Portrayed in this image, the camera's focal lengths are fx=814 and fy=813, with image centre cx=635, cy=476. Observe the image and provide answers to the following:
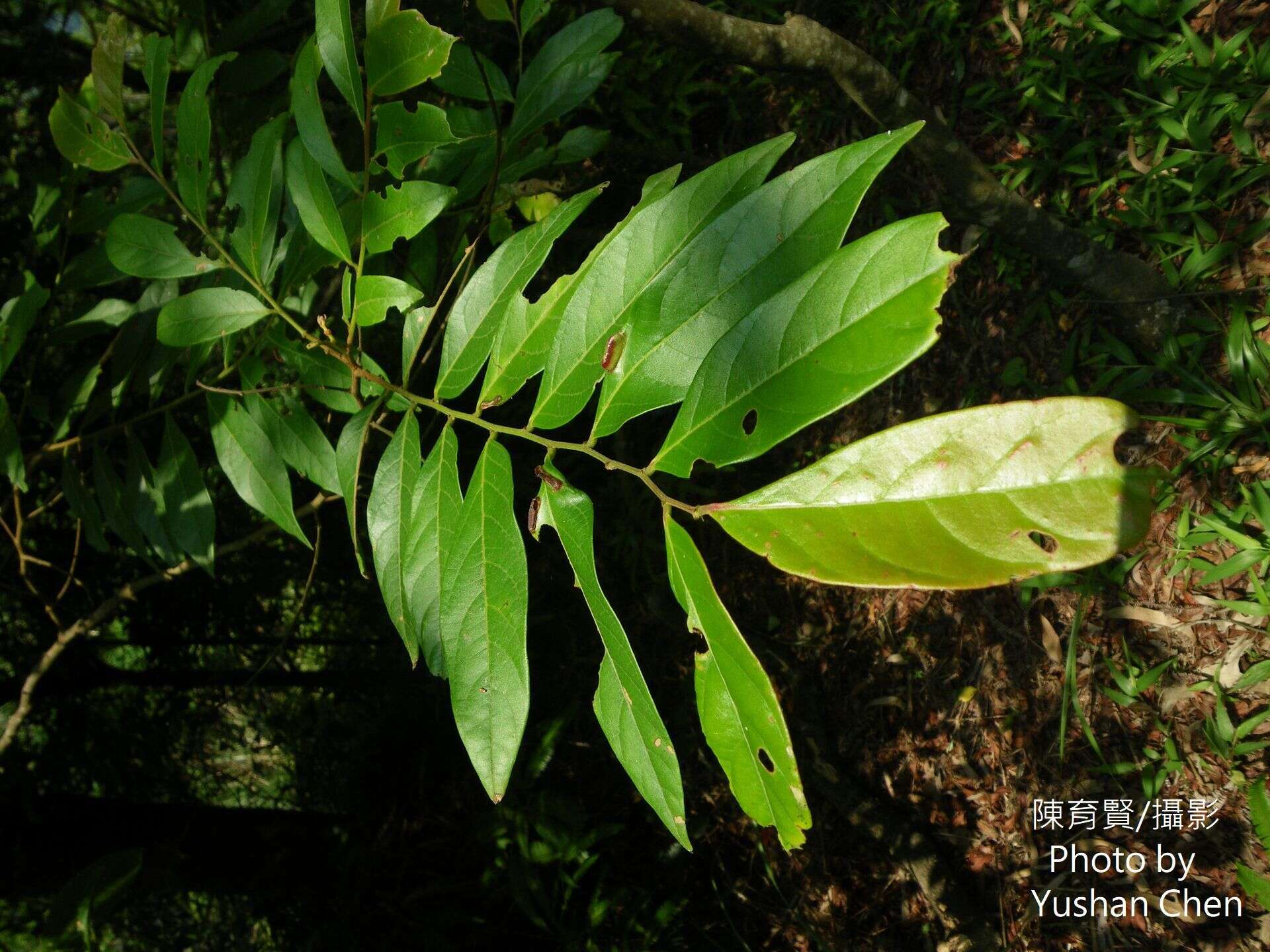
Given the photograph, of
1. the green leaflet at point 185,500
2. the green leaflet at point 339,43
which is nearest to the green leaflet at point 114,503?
the green leaflet at point 185,500

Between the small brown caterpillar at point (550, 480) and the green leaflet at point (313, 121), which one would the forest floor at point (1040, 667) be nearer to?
the small brown caterpillar at point (550, 480)

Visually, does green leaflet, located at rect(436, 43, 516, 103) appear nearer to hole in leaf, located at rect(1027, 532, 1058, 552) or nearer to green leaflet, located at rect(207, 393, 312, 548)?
green leaflet, located at rect(207, 393, 312, 548)

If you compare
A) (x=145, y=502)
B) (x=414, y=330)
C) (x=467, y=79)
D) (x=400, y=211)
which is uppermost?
(x=467, y=79)

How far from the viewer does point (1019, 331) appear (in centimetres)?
195

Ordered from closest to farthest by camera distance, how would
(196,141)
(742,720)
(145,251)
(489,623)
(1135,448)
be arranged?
(742,720), (489,623), (196,141), (145,251), (1135,448)

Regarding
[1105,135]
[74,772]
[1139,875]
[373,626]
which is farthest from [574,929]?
[1105,135]

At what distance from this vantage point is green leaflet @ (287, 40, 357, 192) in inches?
35.4

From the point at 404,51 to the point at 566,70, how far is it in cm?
34

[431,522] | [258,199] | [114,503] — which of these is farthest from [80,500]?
[431,522]

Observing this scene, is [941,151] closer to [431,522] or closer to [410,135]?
[410,135]

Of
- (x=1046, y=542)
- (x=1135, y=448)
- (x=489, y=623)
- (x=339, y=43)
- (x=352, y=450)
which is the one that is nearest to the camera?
(x=1046, y=542)

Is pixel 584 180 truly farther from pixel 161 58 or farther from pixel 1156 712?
pixel 1156 712

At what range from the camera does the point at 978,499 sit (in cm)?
49

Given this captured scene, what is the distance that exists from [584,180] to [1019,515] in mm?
2032
